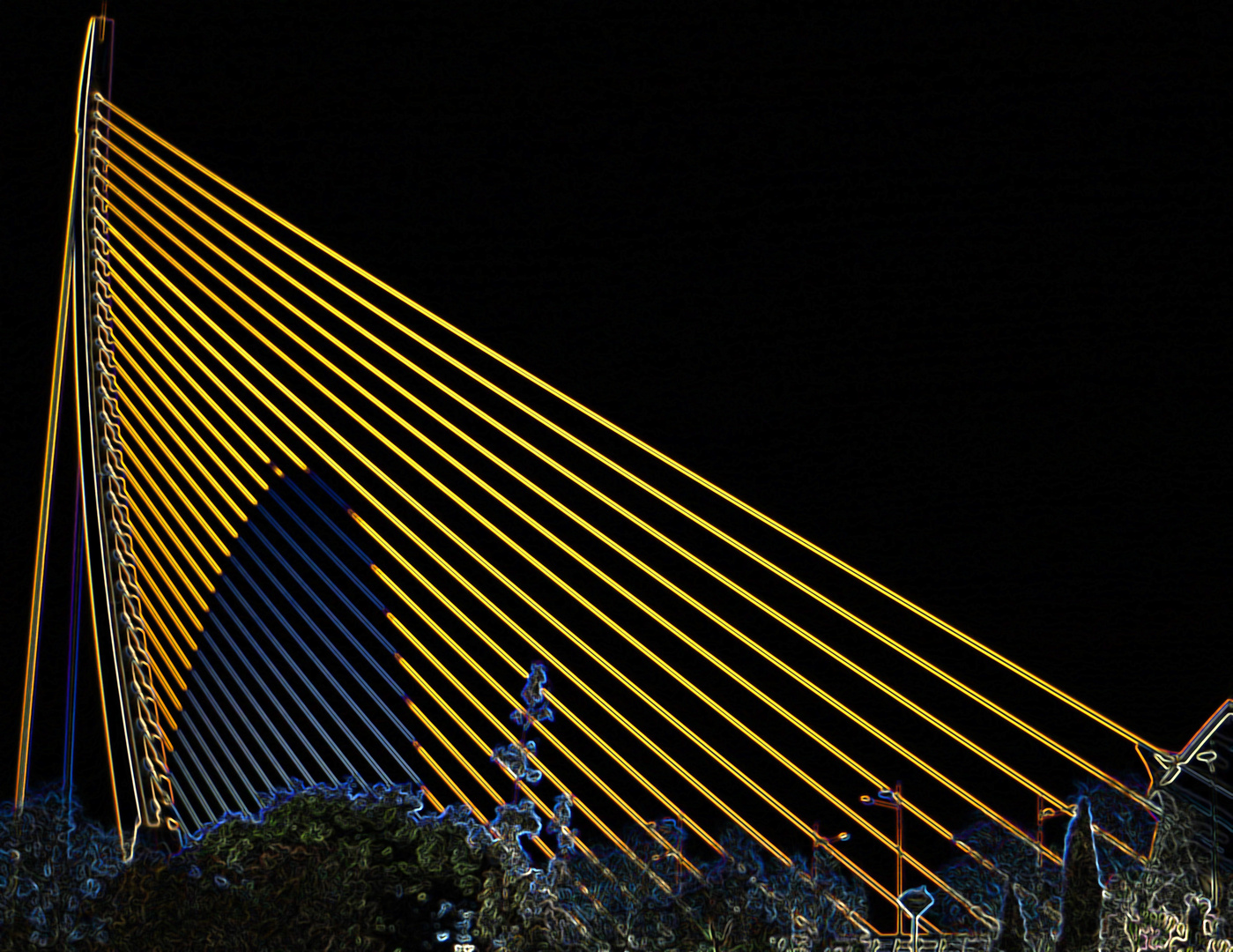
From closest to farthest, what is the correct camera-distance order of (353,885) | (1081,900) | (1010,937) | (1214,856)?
(353,885) → (1081,900) → (1214,856) → (1010,937)

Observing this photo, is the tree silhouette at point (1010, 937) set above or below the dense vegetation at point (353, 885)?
above

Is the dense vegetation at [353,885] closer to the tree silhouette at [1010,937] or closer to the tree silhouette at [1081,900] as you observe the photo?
the tree silhouette at [1081,900]

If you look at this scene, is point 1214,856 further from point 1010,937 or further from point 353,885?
point 353,885

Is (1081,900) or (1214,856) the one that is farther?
(1214,856)

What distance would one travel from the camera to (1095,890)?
18.8 metres

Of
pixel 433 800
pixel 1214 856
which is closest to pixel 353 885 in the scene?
pixel 433 800

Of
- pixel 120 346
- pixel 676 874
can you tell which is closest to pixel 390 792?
pixel 120 346

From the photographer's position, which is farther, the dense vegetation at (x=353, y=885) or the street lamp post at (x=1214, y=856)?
the street lamp post at (x=1214, y=856)

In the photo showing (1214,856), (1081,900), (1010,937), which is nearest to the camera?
(1081,900)

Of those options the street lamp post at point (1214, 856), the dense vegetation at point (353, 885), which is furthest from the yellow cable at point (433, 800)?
the street lamp post at point (1214, 856)

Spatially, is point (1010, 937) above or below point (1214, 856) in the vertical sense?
below

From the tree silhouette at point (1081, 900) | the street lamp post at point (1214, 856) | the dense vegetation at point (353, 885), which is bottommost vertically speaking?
the dense vegetation at point (353, 885)

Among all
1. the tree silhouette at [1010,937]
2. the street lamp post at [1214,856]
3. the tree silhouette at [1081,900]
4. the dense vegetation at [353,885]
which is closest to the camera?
the dense vegetation at [353,885]

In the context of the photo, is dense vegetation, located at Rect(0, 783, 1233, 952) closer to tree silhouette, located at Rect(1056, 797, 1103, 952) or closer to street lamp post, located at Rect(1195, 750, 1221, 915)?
tree silhouette, located at Rect(1056, 797, 1103, 952)
